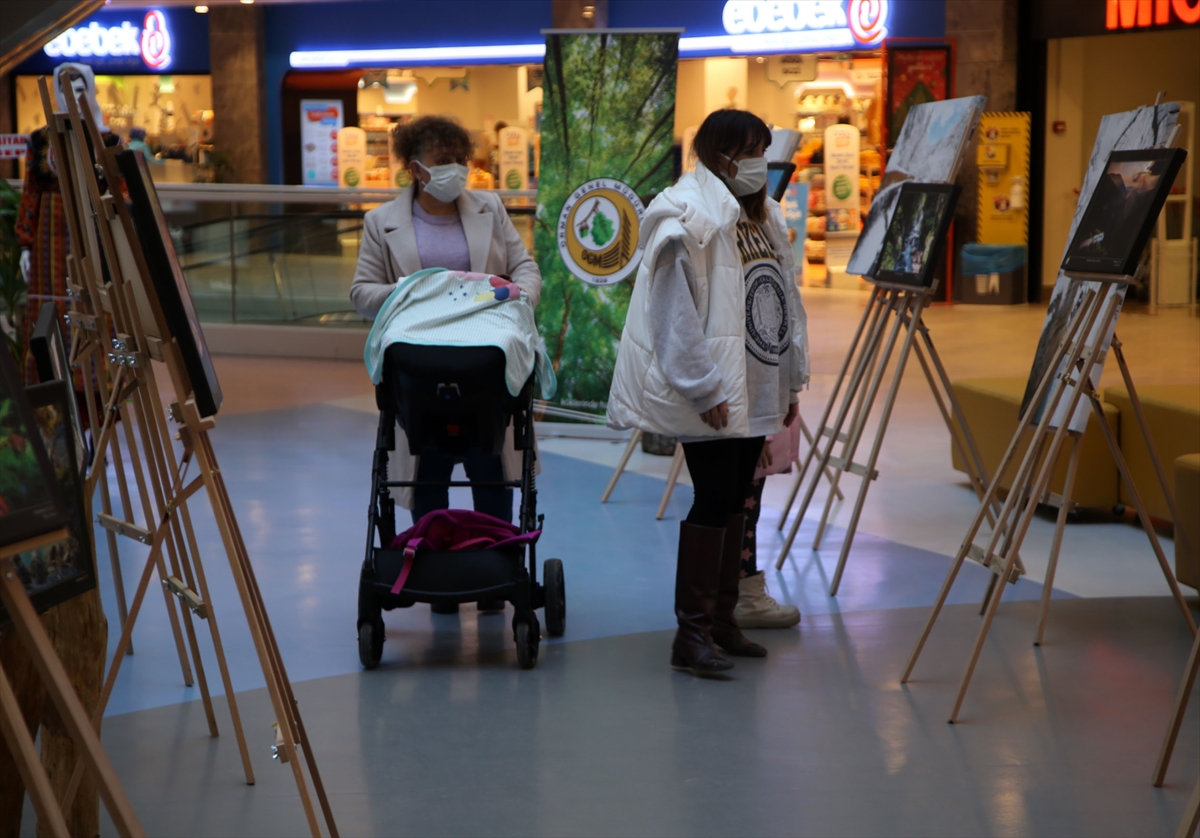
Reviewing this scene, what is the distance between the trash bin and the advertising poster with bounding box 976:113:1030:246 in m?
0.27

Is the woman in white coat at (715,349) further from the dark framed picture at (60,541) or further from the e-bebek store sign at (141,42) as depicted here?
the e-bebek store sign at (141,42)

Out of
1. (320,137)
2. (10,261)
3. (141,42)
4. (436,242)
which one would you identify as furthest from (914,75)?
(436,242)

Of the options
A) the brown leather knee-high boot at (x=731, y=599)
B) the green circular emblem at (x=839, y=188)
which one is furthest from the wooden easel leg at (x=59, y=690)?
the green circular emblem at (x=839, y=188)

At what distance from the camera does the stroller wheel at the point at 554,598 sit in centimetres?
406

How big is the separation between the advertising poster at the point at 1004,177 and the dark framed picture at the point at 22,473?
13.3m

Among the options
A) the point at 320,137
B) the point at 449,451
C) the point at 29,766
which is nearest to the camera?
the point at 29,766

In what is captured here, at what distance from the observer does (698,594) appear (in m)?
3.68

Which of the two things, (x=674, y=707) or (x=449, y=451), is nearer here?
(x=674, y=707)

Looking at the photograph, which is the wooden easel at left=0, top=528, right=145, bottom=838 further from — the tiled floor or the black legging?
the black legging

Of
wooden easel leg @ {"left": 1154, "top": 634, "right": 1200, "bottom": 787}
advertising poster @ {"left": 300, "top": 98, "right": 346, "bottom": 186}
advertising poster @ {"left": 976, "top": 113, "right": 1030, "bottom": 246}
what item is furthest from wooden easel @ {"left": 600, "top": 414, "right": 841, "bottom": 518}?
advertising poster @ {"left": 300, "top": 98, "right": 346, "bottom": 186}

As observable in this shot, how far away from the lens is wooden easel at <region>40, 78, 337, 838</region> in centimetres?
239

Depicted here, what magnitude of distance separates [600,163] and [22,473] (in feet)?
18.3

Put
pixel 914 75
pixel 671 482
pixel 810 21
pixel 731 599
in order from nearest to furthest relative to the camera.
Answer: pixel 731 599 < pixel 671 482 < pixel 914 75 < pixel 810 21

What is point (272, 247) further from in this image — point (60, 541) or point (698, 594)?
point (60, 541)
